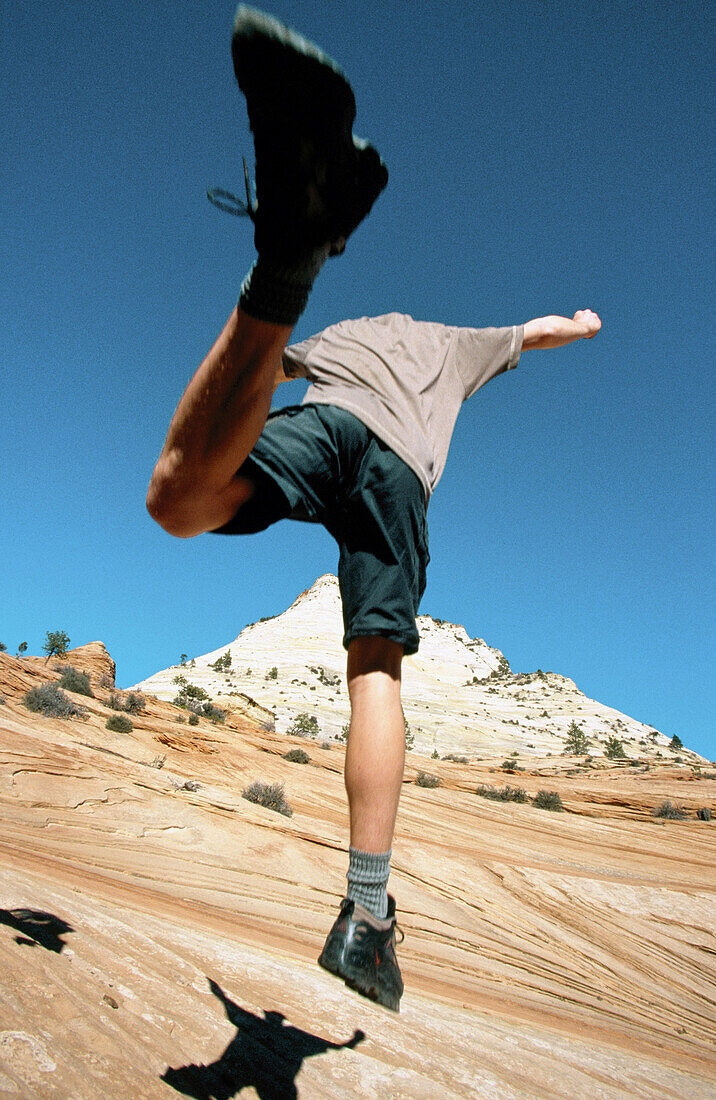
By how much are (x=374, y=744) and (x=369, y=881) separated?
11.1 inches

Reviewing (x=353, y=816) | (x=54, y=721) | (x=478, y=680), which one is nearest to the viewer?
(x=353, y=816)

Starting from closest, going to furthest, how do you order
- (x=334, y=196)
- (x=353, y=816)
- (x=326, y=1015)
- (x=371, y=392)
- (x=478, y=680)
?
(x=334, y=196) → (x=353, y=816) → (x=371, y=392) → (x=326, y=1015) → (x=478, y=680)

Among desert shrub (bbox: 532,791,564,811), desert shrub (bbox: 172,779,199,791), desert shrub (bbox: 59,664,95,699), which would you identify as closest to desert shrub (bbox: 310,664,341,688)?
desert shrub (bbox: 59,664,95,699)

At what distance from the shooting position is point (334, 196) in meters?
0.94

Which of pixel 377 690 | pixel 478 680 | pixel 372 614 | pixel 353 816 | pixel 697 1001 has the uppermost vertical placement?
pixel 478 680

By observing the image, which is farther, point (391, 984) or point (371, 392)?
point (371, 392)

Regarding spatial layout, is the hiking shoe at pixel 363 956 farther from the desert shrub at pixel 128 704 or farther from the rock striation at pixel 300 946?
the desert shrub at pixel 128 704

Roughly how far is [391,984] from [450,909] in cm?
Result: 354

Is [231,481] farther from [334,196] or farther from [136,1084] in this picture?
[136,1084]

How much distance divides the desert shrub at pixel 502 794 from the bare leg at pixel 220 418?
11751 mm

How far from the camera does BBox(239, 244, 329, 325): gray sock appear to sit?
36.1 inches

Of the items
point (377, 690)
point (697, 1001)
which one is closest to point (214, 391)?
point (377, 690)

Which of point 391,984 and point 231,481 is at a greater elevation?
point 231,481

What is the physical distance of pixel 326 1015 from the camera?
5.44ft
